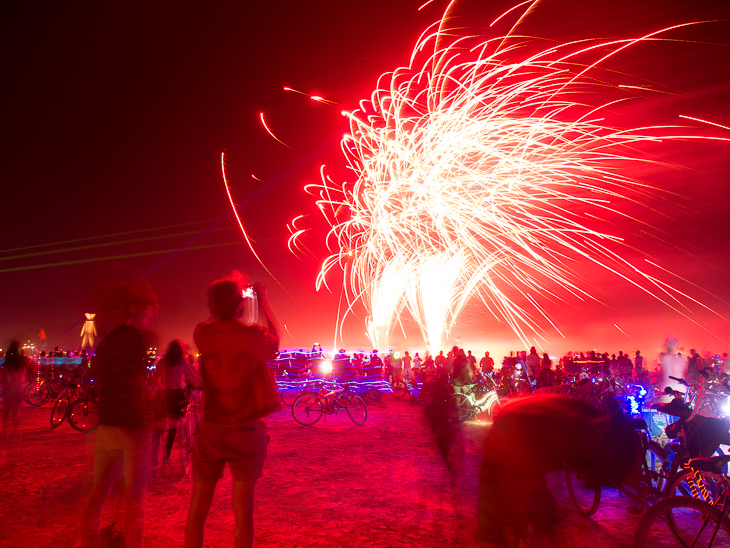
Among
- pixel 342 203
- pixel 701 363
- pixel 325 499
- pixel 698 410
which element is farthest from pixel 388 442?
pixel 342 203

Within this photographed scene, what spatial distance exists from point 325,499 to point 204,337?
12.7 feet

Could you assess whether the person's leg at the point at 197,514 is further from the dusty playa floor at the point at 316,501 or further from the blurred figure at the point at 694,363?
the blurred figure at the point at 694,363

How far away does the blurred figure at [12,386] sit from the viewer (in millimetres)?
8883

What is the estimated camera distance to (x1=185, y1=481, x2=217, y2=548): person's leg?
278 centimetres

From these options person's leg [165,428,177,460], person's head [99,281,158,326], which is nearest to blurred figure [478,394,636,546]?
person's head [99,281,158,326]

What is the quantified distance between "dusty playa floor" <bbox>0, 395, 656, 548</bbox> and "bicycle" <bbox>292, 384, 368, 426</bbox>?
2.94 m

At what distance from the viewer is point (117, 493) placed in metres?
5.73

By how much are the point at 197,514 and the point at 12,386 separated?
8.81 metres

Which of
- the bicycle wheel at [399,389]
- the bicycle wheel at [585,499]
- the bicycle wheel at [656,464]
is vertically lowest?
the bicycle wheel at [399,389]

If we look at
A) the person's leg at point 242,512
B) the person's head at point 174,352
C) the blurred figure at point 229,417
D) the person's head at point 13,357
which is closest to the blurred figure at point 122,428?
the blurred figure at point 229,417

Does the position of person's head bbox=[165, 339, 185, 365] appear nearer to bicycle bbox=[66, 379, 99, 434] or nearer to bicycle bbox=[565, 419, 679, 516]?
bicycle bbox=[66, 379, 99, 434]

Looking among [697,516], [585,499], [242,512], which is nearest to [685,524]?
[697,516]

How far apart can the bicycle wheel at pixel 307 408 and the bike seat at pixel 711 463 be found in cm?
964

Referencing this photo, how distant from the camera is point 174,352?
703cm
